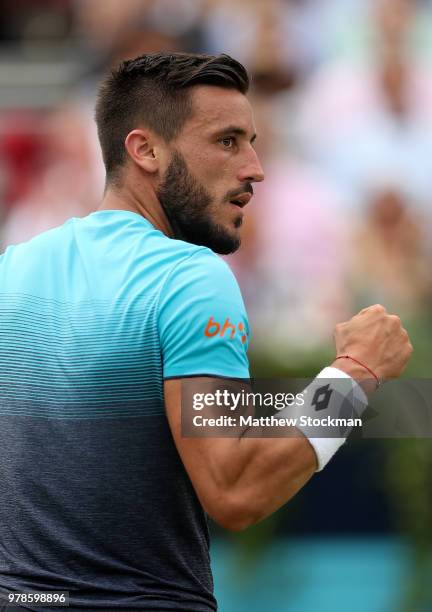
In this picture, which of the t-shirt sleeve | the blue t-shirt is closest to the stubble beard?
the blue t-shirt

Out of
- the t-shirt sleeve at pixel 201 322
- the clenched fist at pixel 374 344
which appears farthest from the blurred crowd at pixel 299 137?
the t-shirt sleeve at pixel 201 322

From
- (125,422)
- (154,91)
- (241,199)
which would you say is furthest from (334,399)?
(154,91)

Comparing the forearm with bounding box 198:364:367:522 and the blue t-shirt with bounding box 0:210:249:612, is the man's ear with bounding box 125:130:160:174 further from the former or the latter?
the forearm with bounding box 198:364:367:522

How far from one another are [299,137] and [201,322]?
4674mm

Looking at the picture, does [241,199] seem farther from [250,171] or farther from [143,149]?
[143,149]

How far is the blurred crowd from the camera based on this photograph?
235 inches

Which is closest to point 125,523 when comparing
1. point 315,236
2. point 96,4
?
point 315,236

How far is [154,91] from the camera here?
2.46 m

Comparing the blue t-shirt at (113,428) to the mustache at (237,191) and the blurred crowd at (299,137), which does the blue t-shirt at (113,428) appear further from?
the blurred crowd at (299,137)

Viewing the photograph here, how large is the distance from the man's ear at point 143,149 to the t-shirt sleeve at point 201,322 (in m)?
0.42

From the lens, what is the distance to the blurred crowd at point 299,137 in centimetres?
598

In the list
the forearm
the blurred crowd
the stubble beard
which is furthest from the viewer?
the blurred crowd

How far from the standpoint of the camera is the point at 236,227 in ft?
8.01

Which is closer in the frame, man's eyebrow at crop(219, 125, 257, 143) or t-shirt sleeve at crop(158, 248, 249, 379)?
t-shirt sleeve at crop(158, 248, 249, 379)
